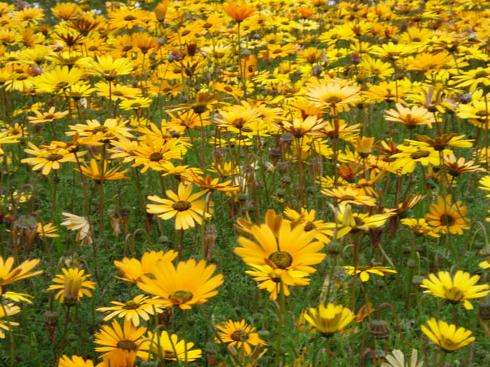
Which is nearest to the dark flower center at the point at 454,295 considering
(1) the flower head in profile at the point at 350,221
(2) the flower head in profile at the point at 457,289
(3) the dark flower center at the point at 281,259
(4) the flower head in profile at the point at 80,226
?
(2) the flower head in profile at the point at 457,289

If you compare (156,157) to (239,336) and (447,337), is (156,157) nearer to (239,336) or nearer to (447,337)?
(239,336)

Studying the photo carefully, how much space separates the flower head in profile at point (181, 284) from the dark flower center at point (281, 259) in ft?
0.39

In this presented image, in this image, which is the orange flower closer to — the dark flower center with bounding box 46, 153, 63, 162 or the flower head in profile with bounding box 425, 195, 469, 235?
the dark flower center with bounding box 46, 153, 63, 162

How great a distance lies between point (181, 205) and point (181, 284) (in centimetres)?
79

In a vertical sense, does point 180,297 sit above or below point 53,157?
above

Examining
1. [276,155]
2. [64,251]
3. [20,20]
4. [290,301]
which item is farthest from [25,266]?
[20,20]

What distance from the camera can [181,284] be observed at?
1370mm

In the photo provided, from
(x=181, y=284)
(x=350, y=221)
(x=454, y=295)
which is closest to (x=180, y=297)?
(x=181, y=284)

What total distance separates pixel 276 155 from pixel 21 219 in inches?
52.2

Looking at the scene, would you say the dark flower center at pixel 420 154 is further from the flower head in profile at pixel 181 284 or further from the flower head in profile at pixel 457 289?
the flower head in profile at pixel 181 284

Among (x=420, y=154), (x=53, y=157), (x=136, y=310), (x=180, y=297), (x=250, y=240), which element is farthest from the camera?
(x=53, y=157)

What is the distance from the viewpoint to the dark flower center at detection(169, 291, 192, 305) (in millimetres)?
1313

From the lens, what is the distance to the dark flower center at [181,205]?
2135 mm

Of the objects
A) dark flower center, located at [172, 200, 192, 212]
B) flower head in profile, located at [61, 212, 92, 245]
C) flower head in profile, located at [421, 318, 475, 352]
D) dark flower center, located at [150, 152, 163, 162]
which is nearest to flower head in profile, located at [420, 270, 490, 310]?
flower head in profile, located at [421, 318, 475, 352]
